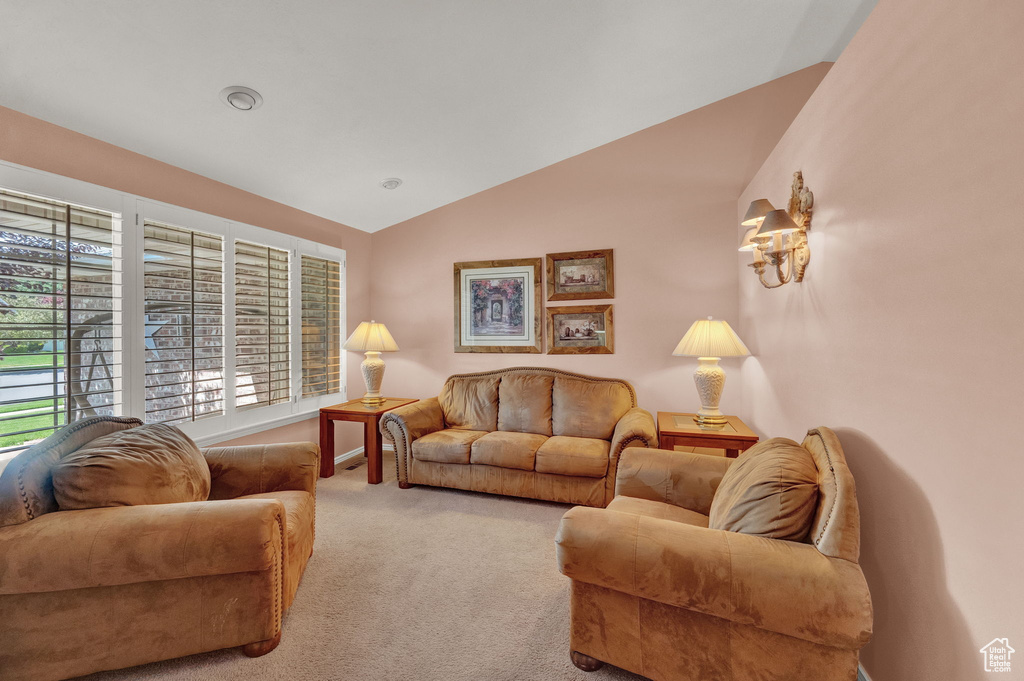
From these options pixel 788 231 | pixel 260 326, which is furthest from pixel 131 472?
pixel 788 231

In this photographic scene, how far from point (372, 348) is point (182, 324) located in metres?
1.39

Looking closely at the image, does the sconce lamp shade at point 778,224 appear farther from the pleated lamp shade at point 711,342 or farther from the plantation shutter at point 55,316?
the plantation shutter at point 55,316

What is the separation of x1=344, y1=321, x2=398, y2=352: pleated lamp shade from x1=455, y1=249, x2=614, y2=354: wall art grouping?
0.66 m

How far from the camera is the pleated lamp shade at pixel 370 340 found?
12.2 ft

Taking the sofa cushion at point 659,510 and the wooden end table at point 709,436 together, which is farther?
the wooden end table at point 709,436

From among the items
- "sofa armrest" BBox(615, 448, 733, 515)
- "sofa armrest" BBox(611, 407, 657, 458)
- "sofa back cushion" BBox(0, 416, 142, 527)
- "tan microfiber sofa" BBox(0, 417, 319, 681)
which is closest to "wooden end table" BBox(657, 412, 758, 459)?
"sofa armrest" BBox(611, 407, 657, 458)

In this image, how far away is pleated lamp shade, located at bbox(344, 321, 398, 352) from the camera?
373 centimetres

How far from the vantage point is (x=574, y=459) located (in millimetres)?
2900

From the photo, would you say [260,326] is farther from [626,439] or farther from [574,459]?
[626,439]

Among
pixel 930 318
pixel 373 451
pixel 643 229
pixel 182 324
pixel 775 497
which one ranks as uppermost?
pixel 643 229

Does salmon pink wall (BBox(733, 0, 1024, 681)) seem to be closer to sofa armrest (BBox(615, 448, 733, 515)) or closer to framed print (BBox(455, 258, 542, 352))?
sofa armrest (BBox(615, 448, 733, 515))

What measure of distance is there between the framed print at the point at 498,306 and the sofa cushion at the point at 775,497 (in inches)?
95.5

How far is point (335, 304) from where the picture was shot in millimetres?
4016

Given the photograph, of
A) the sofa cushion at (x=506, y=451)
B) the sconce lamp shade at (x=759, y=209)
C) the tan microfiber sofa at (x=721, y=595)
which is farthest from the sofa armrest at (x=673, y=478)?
the sconce lamp shade at (x=759, y=209)
